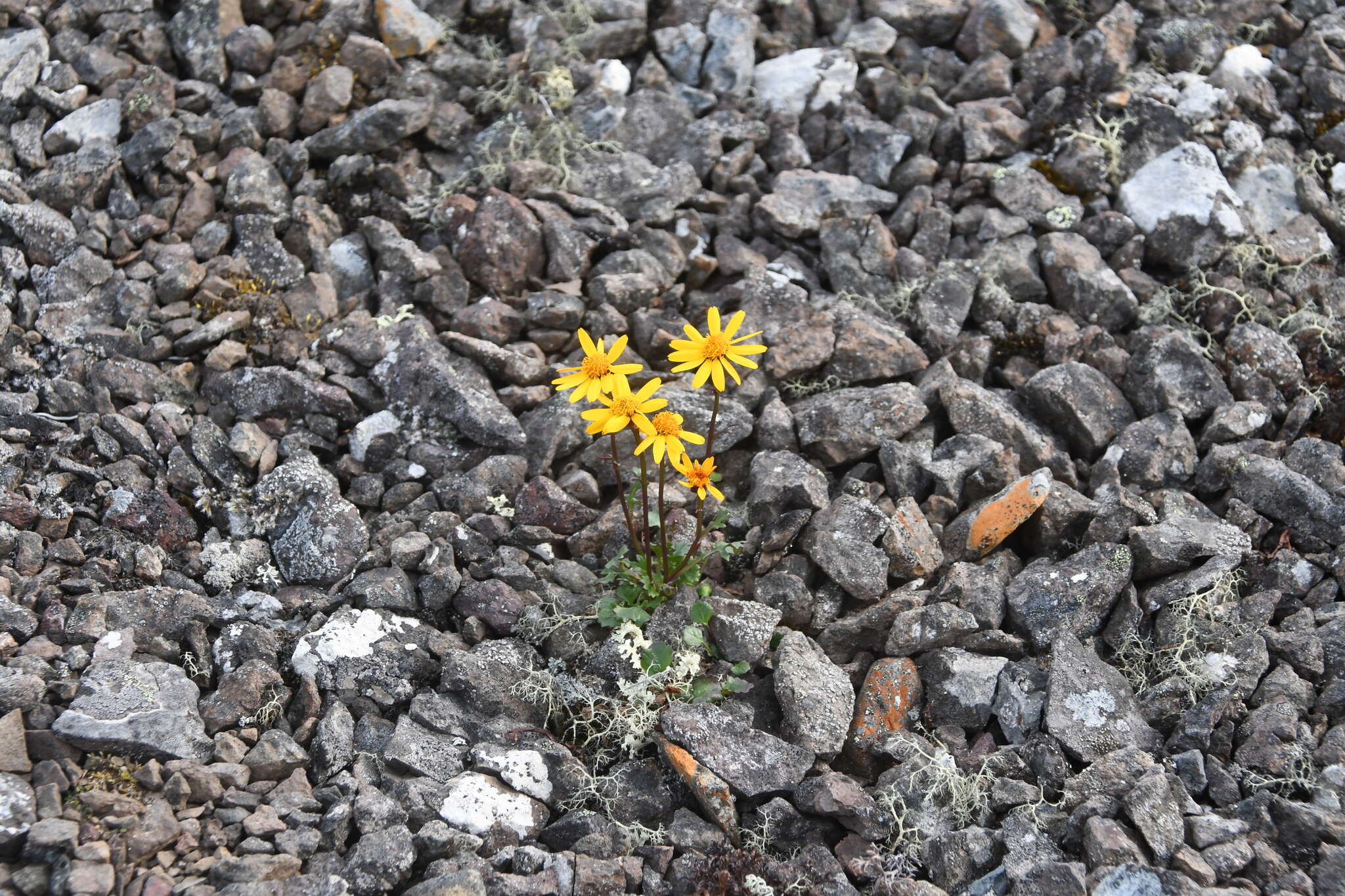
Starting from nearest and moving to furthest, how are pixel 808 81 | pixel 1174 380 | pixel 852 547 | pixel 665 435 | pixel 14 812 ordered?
pixel 14 812 → pixel 665 435 → pixel 852 547 → pixel 1174 380 → pixel 808 81

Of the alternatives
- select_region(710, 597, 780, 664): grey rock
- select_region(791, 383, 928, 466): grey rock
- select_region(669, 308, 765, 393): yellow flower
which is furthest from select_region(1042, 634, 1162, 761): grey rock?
select_region(669, 308, 765, 393): yellow flower

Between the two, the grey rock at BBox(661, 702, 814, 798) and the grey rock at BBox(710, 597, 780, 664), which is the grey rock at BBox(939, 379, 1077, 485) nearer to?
the grey rock at BBox(710, 597, 780, 664)

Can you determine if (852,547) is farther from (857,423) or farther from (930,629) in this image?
(857,423)

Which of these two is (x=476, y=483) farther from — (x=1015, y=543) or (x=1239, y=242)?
(x=1239, y=242)

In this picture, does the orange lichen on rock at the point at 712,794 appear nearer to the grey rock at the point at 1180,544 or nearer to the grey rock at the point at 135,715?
the grey rock at the point at 135,715

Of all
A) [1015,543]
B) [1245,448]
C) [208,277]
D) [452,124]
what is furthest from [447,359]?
[1245,448]

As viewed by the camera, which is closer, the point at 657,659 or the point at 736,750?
the point at 736,750

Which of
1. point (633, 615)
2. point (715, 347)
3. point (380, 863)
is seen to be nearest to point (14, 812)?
point (380, 863)
